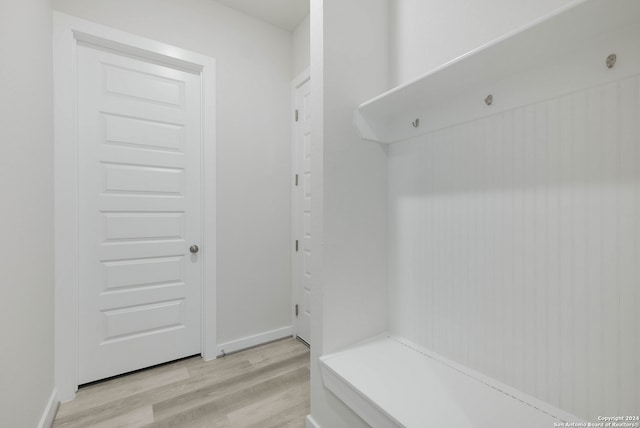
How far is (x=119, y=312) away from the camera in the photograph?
6.04 ft

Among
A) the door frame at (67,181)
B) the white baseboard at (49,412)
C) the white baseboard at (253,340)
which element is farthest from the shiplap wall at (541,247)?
the door frame at (67,181)

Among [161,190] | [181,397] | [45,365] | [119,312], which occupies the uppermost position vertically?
[161,190]

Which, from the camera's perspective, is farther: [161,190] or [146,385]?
[161,190]

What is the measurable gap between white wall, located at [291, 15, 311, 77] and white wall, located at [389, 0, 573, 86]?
0.99 m

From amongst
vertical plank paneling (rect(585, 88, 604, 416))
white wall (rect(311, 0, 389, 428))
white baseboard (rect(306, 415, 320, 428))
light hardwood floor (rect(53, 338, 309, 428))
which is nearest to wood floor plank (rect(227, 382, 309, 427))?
light hardwood floor (rect(53, 338, 309, 428))

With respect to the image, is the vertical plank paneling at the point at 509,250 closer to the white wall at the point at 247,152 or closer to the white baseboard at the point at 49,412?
the white wall at the point at 247,152

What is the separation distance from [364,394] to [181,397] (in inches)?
49.9

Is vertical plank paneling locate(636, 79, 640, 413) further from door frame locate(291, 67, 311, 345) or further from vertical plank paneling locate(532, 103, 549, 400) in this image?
door frame locate(291, 67, 311, 345)

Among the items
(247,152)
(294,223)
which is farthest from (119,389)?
(247,152)

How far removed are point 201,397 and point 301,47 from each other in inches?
105

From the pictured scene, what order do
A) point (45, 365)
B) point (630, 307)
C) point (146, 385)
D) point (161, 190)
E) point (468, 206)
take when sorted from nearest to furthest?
point (630, 307)
point (468, 206)
point (45, 365)
point (146, 385)
point (161, 190)

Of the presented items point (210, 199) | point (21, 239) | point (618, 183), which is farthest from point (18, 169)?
point (618, 183)

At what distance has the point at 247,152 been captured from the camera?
2.27 m

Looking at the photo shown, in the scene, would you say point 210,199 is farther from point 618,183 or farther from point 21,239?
point 618,183
